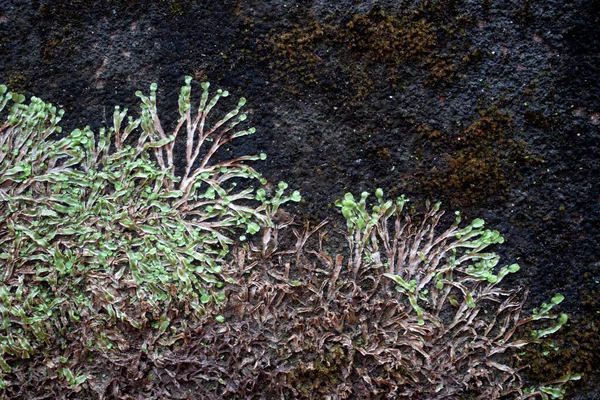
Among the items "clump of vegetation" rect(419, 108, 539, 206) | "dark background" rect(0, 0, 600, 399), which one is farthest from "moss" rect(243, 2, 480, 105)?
"clump of vegetation" rect(419, 108, 539, 206)

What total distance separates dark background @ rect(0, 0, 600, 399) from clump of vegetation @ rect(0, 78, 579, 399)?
0.07m

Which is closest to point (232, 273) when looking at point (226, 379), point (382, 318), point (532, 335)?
point (226, 379)

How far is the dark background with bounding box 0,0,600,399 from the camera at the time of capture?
61.7 inches

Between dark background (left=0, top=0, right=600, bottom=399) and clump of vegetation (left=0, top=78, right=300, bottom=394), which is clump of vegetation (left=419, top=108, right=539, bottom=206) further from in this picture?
clump of vegetation (left=0, top=78, right=300, bottom=394)

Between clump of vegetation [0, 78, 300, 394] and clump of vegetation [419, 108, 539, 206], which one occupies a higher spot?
clump of vegetation [419, 108, 539, 206]

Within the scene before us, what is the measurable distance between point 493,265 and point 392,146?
44 centimetres

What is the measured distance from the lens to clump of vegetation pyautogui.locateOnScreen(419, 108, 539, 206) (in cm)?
159

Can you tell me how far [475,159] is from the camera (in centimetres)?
160

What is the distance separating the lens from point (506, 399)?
156 cm

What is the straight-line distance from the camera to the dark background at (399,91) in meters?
1.57

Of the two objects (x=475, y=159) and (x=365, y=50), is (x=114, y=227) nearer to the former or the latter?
(x=365, y=50)

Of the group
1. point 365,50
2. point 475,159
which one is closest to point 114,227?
point 365,50

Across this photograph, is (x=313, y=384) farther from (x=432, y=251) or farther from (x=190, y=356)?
(x=432, y=251)

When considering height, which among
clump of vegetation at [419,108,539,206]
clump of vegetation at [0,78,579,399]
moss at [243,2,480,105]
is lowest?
clump of vegetation at [0,78,579,399]
